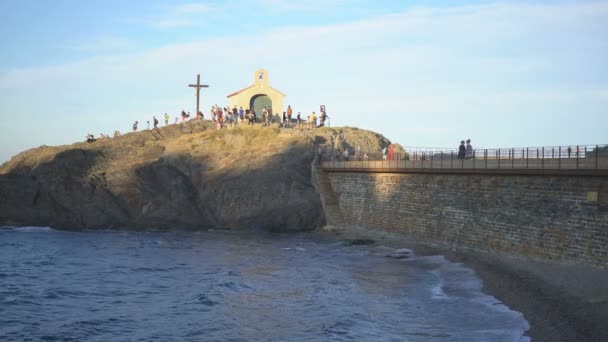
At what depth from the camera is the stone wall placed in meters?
27.1

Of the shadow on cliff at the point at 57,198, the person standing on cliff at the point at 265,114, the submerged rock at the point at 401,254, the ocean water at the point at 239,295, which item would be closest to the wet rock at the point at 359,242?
the ocean water at the point at 239,295

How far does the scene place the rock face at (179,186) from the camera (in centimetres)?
5150

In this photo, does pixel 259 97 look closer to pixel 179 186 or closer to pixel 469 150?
pixel 179 186

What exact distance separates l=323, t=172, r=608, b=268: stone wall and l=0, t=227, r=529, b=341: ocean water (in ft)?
8.21

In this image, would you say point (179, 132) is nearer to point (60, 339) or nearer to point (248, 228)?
point (248, 228)

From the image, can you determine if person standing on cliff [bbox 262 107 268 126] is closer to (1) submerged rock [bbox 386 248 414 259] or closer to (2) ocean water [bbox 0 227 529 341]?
(2) ocean water [bbox 0 227 529 341]

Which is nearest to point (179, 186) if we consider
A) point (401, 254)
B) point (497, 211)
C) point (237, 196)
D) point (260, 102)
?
point (237, 196)

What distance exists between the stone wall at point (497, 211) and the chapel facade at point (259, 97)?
21670 millimetres

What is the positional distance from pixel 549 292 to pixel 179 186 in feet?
118

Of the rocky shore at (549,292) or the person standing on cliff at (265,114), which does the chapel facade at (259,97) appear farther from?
the rocky shore at (549,292)

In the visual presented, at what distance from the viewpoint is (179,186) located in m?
54.3

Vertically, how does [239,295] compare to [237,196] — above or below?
below

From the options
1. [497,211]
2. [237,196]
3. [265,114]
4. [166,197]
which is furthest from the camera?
[265,114]

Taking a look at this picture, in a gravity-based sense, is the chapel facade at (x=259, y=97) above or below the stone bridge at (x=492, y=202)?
above
